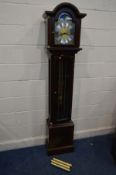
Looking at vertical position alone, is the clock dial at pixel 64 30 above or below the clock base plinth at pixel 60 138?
above

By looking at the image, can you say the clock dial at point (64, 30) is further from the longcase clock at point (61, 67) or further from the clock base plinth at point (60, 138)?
the clock base plinth at point (60, 138)

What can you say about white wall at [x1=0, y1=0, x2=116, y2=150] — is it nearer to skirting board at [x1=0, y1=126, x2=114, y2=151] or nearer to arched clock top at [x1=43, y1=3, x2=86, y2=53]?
skirting board at [x1=0, y1=126, x2=114, y2=151]

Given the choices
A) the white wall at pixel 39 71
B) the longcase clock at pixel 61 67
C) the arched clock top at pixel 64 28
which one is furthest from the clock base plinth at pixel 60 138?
the arched clock top at pixel 64 28

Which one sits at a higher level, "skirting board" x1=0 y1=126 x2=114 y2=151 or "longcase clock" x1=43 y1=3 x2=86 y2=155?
"longcase clock" x1=43 y1=3 x2=86 y2=155

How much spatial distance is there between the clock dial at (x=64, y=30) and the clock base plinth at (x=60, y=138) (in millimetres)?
884

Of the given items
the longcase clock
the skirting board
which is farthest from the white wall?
the longcase clock

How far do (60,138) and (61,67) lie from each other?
82cm

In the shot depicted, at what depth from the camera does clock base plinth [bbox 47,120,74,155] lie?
1.92 m

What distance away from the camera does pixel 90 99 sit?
7.11 feet

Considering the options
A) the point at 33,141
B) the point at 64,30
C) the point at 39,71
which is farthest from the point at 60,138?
the point at 64,30

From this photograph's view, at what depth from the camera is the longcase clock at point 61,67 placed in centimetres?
155

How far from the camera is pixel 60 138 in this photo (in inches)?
78.5

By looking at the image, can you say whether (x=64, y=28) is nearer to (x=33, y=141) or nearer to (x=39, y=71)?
(x=39, y=71)

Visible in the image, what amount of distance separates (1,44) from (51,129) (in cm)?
102
